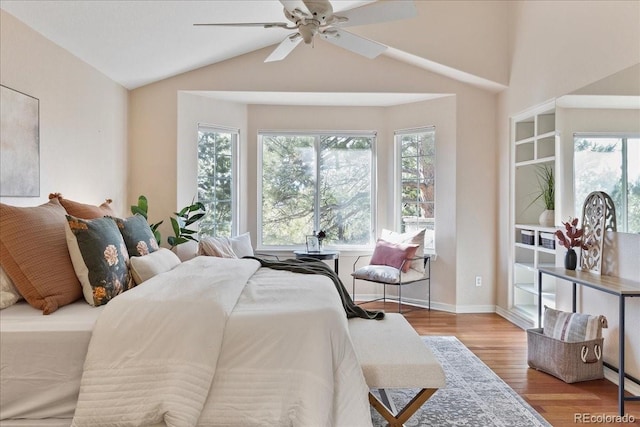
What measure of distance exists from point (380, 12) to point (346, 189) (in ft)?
10.5

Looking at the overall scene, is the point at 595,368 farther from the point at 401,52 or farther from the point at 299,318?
the point at 401,52

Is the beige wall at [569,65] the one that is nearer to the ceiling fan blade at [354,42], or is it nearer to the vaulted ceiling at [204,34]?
the vaulted ceiling at [204,34]

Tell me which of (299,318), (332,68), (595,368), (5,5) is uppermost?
(332,68)

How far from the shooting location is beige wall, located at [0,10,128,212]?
2.78 m

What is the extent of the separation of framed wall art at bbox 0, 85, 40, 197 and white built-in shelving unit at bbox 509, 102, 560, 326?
411cm

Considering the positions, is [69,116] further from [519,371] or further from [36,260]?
[519,371]

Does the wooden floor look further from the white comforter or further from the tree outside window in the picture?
the white comforter

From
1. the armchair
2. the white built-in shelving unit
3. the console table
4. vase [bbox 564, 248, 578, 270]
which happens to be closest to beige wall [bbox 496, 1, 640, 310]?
the white built-in shelving unit

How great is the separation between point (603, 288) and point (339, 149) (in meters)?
3.49

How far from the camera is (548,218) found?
12.3 ft

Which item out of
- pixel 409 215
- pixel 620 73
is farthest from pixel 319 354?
pixel 409 215

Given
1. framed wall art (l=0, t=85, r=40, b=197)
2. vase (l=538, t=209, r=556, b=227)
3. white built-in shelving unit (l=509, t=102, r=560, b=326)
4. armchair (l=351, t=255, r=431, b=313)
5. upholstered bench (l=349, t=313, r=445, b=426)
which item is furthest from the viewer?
armchair (l=351, t=255, r=431, b=313)

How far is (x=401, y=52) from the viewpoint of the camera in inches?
177

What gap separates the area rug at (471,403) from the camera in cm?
232
